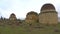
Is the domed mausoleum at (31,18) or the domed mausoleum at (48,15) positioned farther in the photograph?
the domed mausoleum at (31,18)

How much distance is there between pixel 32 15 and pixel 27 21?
185 cm

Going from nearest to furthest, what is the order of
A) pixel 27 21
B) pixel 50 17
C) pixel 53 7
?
pixel 50 17 → pixel 53 7 → pixel 27 21

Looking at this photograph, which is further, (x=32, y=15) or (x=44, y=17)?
(x=32, y=15)

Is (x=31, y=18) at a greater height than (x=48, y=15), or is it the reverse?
(x=48, y=15)

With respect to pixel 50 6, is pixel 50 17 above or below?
below

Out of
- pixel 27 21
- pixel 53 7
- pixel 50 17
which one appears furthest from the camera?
pixel 27 21

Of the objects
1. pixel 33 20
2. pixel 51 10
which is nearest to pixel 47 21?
pixel 51 10

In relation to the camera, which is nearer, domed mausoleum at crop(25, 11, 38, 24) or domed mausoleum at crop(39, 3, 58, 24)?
domed mausoleum at crop(39, 3, 58, 24)

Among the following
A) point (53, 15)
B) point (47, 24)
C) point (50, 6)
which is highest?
point (50, 6)

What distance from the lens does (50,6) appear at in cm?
2678

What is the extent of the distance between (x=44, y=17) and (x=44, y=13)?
791mm

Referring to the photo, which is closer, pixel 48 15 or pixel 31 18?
pixel 48 15

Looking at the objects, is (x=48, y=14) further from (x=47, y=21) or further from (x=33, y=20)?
(x=33, y=20)

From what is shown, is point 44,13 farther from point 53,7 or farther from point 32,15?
point 32,15
